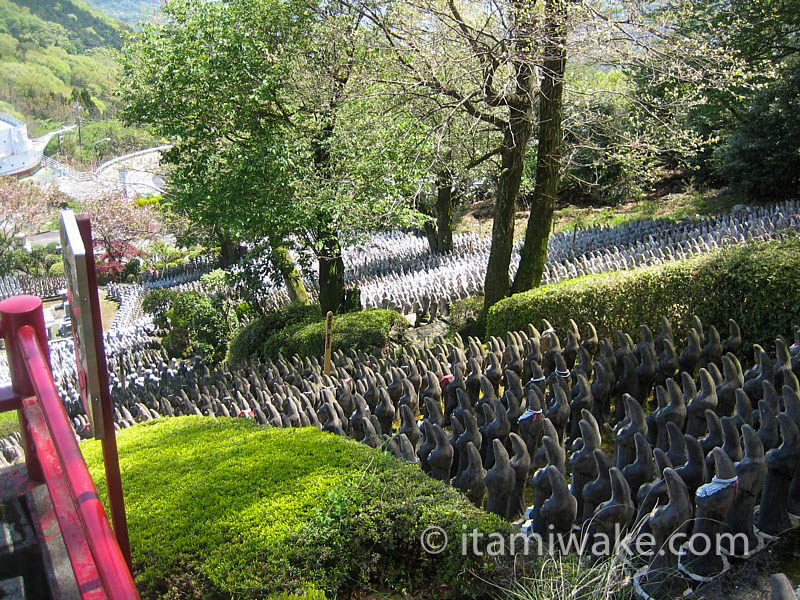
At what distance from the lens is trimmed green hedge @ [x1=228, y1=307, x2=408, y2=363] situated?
970 centimetres

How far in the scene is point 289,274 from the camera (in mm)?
15523

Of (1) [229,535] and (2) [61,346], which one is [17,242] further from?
(1) [229,535]

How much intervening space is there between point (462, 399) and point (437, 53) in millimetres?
5470

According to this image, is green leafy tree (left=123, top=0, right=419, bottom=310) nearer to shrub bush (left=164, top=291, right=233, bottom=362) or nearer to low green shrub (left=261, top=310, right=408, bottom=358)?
low green shrub (left=261, top=310, right=408, bottom=358)

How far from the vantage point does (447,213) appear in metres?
18.9

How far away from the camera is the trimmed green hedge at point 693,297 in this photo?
21.4 feet

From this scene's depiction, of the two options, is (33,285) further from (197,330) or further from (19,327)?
(19,327)

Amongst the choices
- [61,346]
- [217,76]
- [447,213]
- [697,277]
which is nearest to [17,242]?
[61,346]

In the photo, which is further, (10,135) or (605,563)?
(10,135)

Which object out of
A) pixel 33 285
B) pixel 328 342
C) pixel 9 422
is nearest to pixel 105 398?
pixel 9 422

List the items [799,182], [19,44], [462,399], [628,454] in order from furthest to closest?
[19,44]
[799,182]
[462,399]
[628,454]

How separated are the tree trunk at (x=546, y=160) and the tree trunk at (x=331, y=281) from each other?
4.39 meters

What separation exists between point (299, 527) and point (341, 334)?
6.46 metres

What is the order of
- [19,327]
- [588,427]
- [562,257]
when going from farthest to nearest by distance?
[562,257], [588,427], [19,327]
